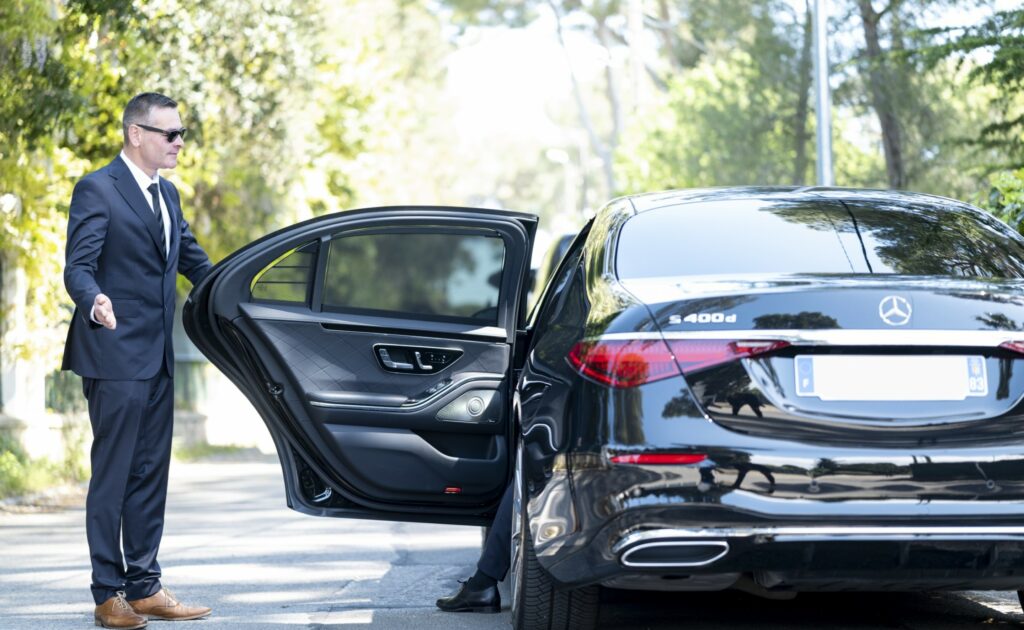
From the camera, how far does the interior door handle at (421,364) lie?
575 centimetres

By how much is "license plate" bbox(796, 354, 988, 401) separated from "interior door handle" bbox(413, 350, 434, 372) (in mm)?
1894

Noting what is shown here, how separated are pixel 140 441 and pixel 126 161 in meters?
1.05

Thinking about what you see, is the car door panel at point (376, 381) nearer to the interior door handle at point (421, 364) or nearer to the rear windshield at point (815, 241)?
the interior door handle at point (421, 364)

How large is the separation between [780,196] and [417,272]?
→ 142 ft

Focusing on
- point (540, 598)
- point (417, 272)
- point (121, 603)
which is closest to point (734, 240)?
point (540, 598)

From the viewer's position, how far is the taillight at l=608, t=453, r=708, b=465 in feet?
13.6

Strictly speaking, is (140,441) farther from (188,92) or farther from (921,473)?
(188,92)

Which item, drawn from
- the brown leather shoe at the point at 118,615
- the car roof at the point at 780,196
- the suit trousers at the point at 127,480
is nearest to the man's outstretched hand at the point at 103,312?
the suit trousers at the point at 127,480

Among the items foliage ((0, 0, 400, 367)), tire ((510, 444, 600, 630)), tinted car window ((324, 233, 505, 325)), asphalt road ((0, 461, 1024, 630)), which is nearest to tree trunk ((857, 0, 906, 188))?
foliage ((0, 0, 400, 367))

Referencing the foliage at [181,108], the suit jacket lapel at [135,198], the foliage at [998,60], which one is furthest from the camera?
the foliage at [998,60]

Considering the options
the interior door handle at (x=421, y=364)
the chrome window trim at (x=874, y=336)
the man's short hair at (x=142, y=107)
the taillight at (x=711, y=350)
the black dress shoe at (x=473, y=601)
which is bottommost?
the black dress shoe at (x=473, y=601)

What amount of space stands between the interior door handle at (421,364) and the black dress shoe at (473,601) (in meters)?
0.88

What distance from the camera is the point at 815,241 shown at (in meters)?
4.85

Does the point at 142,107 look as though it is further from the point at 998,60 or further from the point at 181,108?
the point at 181,108
